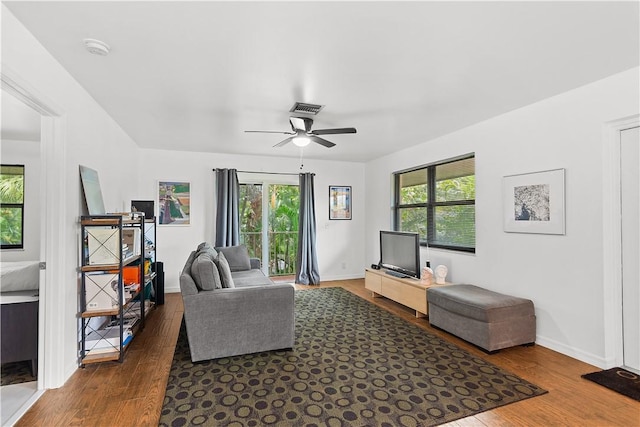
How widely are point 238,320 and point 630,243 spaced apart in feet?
11.0

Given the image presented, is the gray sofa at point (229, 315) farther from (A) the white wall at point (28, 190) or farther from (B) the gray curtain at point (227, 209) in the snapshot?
(A) the white wall at point (28, 190)

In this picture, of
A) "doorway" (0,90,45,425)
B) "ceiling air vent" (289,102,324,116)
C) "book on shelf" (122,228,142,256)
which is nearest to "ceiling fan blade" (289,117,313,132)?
"ceiling air vent" (289,102,324,116)

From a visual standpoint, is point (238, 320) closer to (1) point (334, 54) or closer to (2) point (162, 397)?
(2) point (162, 397)

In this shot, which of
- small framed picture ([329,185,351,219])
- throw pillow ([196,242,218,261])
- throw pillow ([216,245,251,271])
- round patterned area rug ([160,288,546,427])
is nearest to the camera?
round patterned area rug ([160,288,546,427])

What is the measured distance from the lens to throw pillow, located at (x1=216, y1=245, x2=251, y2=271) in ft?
16.0

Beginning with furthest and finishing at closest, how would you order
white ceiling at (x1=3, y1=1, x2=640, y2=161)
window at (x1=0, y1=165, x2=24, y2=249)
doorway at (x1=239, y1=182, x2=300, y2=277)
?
doorway at (x1=239, y1=182, x2=300, y2=277) → window at (x1=0, y1=165, x2=24, y2=249) → white ceiling at (x1=3, y1=1, x2=640, y2=161)

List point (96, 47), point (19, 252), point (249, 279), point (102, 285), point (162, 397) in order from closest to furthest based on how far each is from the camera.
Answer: point (96, 47)
point (162, 397)
point (102, 285)
point (249, 279)
point (19, 252)

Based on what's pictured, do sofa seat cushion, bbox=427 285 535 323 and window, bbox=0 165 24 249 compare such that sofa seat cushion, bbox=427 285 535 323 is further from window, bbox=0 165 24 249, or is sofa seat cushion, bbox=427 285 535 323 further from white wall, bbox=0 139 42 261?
window, bbox=0 165 24 249

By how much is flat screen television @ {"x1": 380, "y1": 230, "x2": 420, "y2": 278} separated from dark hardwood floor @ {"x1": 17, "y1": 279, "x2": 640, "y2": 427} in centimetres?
135

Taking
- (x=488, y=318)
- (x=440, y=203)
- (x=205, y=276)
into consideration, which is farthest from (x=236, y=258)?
(x=488, y=318)

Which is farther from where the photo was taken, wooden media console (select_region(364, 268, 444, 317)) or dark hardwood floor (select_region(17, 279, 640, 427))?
wooden media console (select_region(364, 268, 444, 317))

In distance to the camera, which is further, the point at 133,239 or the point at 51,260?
the point at 133,239

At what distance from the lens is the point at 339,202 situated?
6.52 m

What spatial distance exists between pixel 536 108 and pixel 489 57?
1306 millimetres
